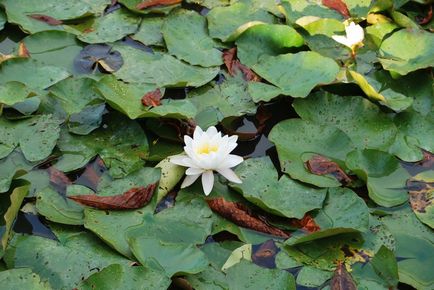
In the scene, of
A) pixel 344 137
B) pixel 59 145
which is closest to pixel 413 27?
pixel 344 137

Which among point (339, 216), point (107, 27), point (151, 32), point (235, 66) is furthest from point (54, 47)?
point (339, 216)

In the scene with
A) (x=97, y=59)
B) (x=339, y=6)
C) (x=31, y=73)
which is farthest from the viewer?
(x=339, y=6)

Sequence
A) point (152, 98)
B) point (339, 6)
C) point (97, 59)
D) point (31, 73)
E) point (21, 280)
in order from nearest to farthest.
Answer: point (21, 280) < point (152, 98) < point (31, 73) < point (97, 59) < point (339, 6)

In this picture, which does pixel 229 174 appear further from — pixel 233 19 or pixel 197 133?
pixel 233 19

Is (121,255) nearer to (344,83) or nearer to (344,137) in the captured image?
(344,137)

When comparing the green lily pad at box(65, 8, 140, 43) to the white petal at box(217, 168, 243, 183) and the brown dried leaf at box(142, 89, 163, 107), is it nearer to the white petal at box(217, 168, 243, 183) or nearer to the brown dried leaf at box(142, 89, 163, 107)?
the brown dried leaf at box(142, 89, 163, 107)

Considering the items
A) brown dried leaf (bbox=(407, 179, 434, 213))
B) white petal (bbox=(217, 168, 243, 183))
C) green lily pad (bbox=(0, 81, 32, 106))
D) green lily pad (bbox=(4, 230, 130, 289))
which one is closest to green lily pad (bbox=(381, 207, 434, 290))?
brown dried leaf (bbox=(407, 179, 434, 213))
